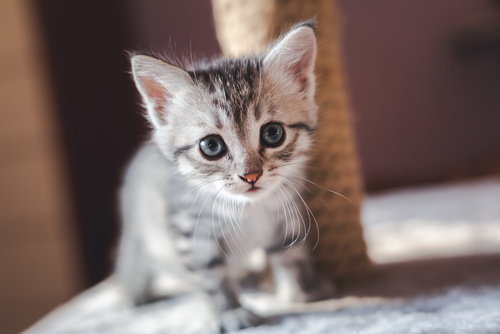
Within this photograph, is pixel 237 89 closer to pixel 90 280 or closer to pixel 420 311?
pixel 420 311

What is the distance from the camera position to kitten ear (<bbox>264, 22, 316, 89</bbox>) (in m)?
0.87

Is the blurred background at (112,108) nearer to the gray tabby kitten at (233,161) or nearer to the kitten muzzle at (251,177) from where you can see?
the gray tabby kitten at (233,161)

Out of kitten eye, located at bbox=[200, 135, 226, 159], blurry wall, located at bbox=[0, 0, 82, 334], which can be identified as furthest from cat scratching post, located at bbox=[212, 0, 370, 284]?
blurry wall, located at bbox=[0, 0, 82, 334]

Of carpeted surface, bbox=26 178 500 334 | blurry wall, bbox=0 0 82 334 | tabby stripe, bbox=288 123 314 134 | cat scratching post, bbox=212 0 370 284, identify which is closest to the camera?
carpeted surface, bbox=26 178 500 334

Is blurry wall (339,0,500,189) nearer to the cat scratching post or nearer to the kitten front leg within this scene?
the cat scratching post

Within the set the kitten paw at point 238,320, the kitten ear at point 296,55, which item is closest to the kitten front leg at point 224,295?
the kitten paw at point 238,320

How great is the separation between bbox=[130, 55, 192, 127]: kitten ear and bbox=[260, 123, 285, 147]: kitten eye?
7.8 inches

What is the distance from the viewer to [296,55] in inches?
36.7

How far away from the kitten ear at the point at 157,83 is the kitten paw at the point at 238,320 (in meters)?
0.46

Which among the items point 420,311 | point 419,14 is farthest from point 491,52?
point 420,311

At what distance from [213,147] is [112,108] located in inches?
64.7

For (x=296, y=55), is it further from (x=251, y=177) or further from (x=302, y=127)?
(x=251, y=177)

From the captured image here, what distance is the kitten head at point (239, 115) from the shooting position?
859 millimetres

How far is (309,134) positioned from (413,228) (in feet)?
2.61
